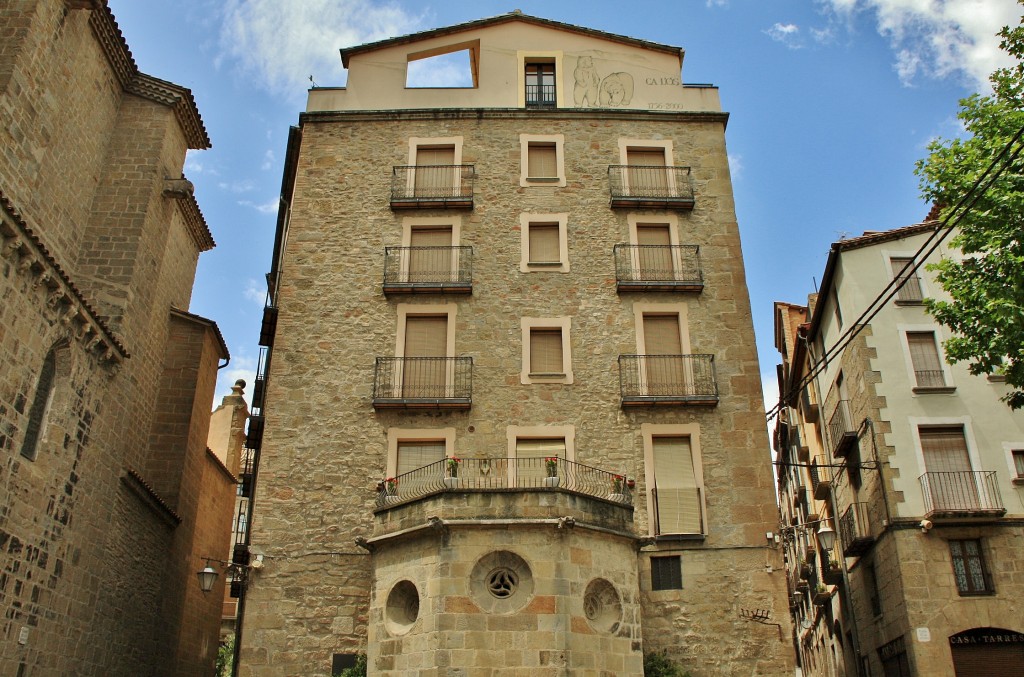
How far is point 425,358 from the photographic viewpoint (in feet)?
66.1

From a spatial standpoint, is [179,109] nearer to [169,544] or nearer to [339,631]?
[169,544]

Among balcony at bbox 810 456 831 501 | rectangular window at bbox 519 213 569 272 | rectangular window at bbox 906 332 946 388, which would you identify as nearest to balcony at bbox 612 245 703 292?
rectangular window at bbox 519 213 569 272

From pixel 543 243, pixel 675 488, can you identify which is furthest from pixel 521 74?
pixel 675 488

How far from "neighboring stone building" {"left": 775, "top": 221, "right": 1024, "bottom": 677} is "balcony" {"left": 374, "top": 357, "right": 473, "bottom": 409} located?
23.9 feet

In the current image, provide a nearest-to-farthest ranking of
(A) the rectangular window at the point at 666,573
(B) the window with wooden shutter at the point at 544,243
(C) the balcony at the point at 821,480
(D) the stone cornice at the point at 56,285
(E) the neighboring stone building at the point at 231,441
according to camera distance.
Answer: (D) the stone cornice at the point at 56,285 < (A) the rectangular window at the point at 666,573 < (B) the window with wooden shutter at the point at 544,243 < (C) the balcony at the point at 821,480 < (E) the neighboring stone building at the point at 231,441

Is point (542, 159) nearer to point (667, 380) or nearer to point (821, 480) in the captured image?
point (667, 380)

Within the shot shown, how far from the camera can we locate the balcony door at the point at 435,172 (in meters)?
22.4

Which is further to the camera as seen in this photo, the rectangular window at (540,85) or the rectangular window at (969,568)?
the rectangular window at (540,85)

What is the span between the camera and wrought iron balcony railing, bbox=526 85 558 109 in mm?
23891

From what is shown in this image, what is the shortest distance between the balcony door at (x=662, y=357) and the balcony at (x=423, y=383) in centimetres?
411

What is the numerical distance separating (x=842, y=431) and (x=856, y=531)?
9.29 ft

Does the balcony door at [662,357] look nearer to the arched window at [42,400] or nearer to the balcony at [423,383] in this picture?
the balcony at [423,383]

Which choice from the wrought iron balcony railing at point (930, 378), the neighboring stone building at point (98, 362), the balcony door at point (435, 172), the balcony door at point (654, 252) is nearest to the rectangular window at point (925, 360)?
the wrought iron balcony railing at point (930, 378)

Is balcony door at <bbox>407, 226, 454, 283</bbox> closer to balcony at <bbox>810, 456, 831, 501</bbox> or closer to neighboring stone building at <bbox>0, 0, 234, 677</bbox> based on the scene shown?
neighboring stone building at <bbox>0, 0, 234, 677</bbox>
